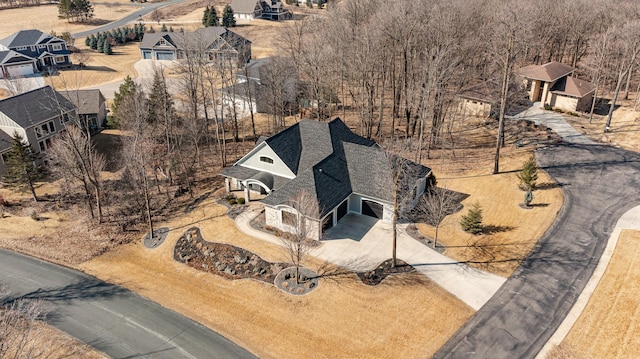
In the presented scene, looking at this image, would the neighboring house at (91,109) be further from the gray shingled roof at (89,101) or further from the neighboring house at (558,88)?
the neighboring house at (558,88)

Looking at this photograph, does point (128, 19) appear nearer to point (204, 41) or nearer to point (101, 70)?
point (101, 70)

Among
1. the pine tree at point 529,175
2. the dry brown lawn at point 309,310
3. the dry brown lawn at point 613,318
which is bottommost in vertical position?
the dry brown lawn at point 309,310

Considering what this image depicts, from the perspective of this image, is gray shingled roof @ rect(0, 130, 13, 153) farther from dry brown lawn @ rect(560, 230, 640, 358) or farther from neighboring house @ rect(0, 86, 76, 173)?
dry brown lawn @ rect(560, 230, 640, 358)

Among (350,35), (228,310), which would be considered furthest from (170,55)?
(228,310)

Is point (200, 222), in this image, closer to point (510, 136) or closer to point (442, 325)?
point (442, 325)

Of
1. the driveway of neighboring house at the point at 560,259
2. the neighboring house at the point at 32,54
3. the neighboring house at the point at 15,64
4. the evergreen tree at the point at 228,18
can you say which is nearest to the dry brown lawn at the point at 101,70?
the neighboring house at the point at 32,54

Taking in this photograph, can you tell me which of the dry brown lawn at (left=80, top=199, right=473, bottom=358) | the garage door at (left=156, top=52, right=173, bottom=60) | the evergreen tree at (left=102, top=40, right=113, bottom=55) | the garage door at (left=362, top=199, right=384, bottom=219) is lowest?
the dry brown lawn at (left=80, top=199, right=473, bottom=358)

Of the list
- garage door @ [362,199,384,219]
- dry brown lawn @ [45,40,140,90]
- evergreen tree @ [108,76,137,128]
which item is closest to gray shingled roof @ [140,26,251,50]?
dry brown lawn @ [45,40,140,90]

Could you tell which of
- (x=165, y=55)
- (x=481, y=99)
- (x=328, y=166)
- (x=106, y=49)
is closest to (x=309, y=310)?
(x=328, y=166)
